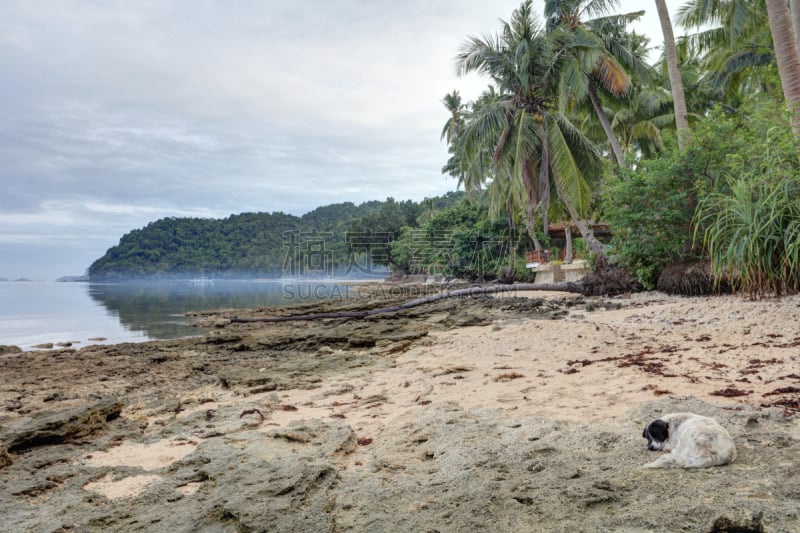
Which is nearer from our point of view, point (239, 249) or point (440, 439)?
point (440, 439)

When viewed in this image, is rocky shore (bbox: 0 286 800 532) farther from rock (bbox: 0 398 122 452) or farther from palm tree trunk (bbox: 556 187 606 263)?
palm tree trunk (bbox: 556 187 606 263)

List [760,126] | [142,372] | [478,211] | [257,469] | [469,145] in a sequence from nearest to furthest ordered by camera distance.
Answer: [257,469], [142,372], [760,126], [469,145], [478,211]

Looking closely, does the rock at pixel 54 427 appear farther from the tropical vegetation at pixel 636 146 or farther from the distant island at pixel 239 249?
the distant island at pixel 239 249

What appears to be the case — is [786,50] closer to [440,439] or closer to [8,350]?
[440,439]

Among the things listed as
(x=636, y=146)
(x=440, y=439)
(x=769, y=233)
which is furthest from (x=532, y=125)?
(x=636, y=146)

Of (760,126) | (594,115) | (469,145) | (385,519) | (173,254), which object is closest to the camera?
(385,519)

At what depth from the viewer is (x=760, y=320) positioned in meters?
5.37

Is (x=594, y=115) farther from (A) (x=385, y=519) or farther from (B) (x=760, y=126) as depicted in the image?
(A) (x=385, y=519)

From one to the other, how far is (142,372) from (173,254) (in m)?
98.0

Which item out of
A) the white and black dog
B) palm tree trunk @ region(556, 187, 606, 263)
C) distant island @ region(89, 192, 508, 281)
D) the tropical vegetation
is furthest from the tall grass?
distant island @ region(89, 192, 508, 281)

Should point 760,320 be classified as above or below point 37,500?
above

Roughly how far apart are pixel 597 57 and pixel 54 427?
1732 centimetres

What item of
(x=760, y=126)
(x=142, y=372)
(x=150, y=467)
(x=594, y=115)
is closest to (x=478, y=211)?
(x=594, y=115)

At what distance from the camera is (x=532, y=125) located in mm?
16625
